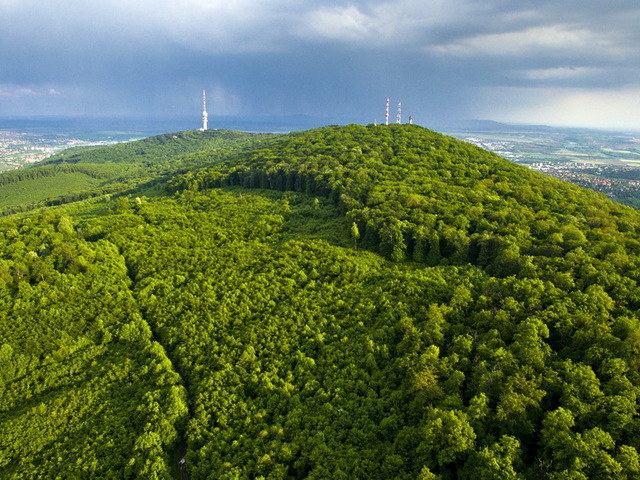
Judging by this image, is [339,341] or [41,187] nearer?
[339,341]

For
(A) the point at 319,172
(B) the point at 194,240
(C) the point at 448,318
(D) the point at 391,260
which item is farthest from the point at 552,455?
(A) the point at 319,172

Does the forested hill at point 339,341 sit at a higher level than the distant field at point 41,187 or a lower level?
lower

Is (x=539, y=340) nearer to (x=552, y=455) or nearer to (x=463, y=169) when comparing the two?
(x=552, y=455)

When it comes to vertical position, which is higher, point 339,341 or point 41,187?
point 41,187

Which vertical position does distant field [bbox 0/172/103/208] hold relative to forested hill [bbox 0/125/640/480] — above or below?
above

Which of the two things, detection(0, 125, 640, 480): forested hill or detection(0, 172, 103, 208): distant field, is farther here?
detection(0, 172, 103, 208): distant field
